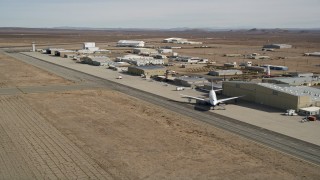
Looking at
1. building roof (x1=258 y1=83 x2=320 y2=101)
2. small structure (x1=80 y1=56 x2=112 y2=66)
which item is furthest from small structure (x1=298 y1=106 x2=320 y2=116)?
small structure (x1=80 y1=56 x2=112 y2=66)

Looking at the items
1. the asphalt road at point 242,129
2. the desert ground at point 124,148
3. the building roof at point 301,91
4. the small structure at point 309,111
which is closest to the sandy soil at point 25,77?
the asphalt road at point 242,129

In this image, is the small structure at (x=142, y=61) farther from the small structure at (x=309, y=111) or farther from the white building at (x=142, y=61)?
the small structure at (x=309, y=111)

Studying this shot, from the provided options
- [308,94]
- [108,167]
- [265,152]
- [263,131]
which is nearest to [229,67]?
[308,94]

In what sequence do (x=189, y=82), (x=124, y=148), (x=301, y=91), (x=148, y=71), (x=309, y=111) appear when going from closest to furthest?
(x=124, y=148)
(x=309, y=111)
(x=301, y=91)
(x=189, y=82)
(x=148, y=71)

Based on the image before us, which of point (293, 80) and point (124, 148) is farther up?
point (293, 80)

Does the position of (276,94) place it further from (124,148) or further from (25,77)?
(25,77)

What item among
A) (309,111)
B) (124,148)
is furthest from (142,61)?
(124,148)

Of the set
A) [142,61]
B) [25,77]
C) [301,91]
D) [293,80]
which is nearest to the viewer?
[301,91]
